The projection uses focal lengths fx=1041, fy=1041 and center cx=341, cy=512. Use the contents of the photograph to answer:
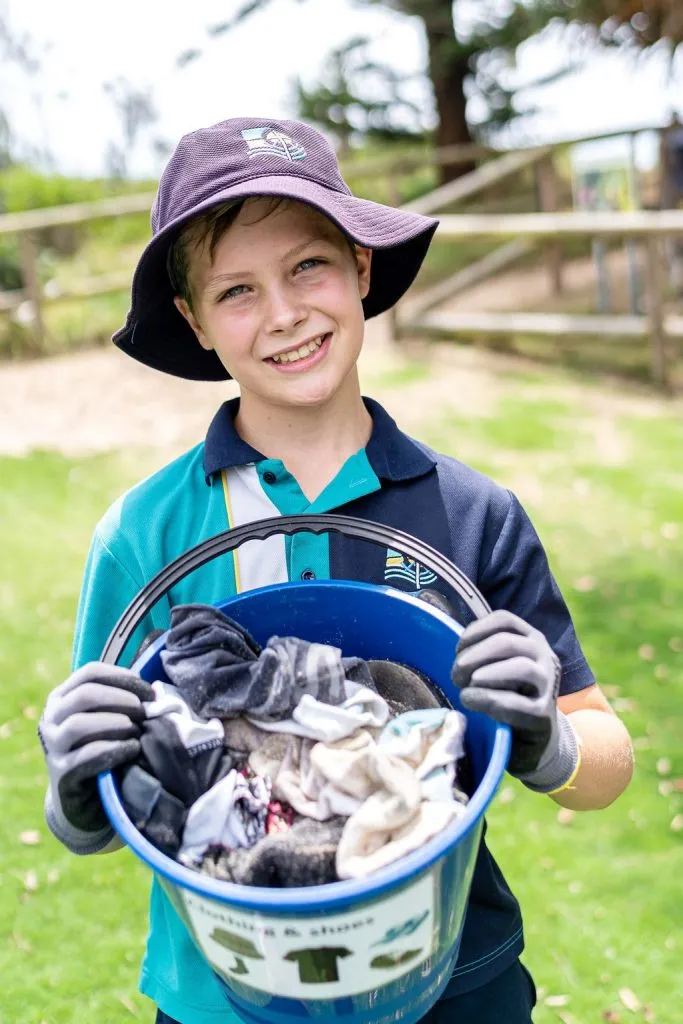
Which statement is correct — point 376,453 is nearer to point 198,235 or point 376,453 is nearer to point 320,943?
point 198,235

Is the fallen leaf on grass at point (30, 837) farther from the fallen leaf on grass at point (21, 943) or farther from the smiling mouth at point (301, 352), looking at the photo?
the smiling mouth at point (301, 352)

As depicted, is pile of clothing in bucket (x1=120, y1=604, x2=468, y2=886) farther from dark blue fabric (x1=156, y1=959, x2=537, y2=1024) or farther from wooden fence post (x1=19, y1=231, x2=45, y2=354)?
wooden fence post (x1=19, y1=231, x2=45, y2=354)

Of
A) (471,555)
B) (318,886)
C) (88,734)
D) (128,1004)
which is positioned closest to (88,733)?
(88,734)

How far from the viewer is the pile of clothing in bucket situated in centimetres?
100

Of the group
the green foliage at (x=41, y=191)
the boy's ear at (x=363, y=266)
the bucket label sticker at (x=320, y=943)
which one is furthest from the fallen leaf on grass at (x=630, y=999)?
the green foliage at (x=41, y=191)

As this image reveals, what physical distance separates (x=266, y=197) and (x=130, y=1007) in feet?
6.81

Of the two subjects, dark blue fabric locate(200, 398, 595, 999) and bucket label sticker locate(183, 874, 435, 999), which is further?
dark blue fabric locate(200, 398, 595, 999)

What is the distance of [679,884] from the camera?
2.88 meters

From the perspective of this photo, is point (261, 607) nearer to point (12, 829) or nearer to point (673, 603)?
point (12, 829)

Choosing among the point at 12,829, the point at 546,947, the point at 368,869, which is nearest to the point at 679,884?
the point at 546,947

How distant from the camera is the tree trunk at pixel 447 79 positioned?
11156 mm

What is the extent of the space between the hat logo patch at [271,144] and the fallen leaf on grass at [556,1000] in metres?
2.08

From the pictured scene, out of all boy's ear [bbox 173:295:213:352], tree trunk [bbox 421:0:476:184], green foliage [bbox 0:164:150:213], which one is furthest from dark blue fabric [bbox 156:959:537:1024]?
green foliage [bbox 0:164:150:213]

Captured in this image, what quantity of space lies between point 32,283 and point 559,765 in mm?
8835
